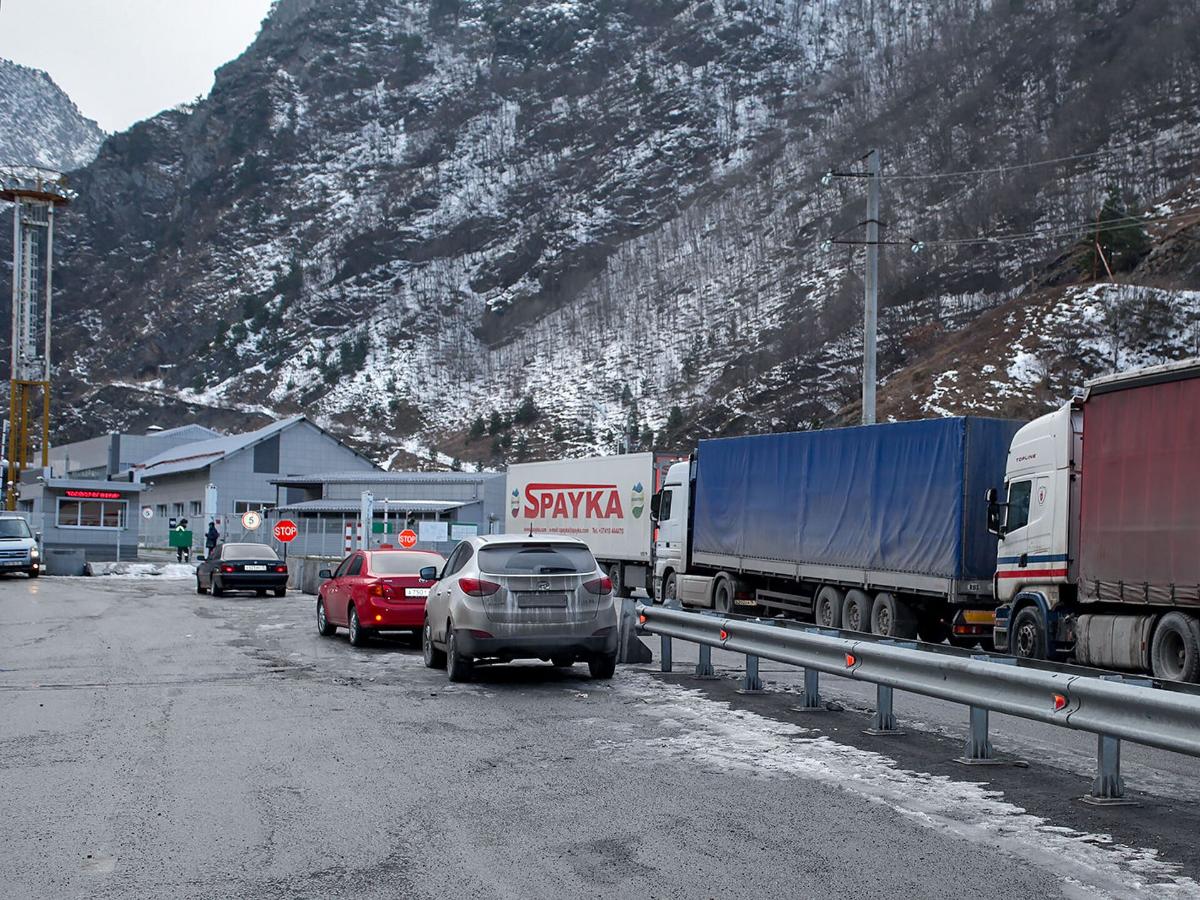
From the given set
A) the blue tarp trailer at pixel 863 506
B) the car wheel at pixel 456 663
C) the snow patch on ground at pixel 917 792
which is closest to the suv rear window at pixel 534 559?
the car wheel at pixel 456 663

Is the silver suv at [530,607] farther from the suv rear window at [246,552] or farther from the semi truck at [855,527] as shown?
the suv rear window at [246,552]

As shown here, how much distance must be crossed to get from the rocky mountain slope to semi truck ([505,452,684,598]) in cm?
2616

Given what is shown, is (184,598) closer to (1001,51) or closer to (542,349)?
(542,349)

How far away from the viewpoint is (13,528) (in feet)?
131

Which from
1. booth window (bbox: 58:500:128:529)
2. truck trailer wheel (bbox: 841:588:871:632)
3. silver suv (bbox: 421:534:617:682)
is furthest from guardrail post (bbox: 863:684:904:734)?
booth window (bbox: 58:500:128:529)

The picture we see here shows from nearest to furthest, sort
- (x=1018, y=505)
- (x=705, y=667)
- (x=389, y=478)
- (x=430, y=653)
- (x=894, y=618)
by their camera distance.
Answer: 1. (x=705, y=667)
2. (x=430, y=653)
3. (x=1018, y=505)
4. (x=894, y=618)
5. (x=389, y=478)

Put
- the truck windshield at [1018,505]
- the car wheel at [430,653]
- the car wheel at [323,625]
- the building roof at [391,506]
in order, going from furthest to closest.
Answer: the building roof at [391,506]
the car wheel at [323,625]
the truck windshield at [1018,505]
the car wheel at [430,653]

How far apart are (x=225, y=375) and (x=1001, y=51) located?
104 meters

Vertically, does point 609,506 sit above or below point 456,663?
above

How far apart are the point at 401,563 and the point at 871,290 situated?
45.6ft

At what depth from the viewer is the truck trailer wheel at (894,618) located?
1892 centimetres

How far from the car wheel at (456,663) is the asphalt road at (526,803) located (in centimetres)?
26

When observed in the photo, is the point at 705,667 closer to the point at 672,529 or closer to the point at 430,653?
the point at 430,653

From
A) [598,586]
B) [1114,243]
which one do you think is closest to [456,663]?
[598,586]
